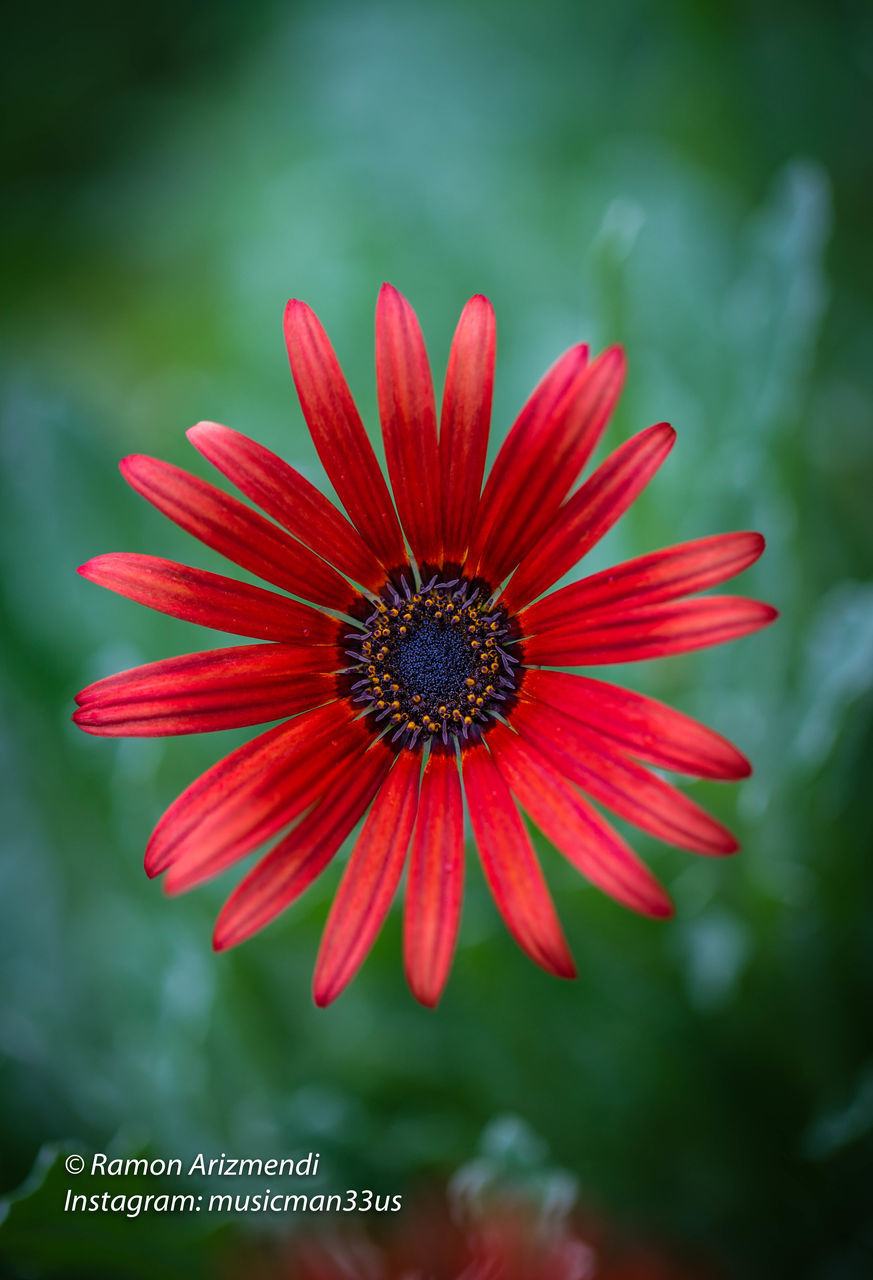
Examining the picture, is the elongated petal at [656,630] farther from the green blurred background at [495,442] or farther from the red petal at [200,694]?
the green blurred background at [495,442]

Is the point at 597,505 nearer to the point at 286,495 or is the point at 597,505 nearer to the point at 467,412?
the point at 467,412

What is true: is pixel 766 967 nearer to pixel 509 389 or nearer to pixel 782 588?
pixel 782 588

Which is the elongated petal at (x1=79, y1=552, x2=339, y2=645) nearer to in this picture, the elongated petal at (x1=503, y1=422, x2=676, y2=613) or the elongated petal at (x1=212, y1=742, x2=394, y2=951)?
the elongated petal at (x1=212, y1=742, x2=394, y2=951)

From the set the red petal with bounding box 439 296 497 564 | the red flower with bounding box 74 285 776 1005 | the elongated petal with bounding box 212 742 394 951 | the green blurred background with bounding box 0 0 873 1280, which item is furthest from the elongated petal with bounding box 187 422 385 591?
the green blurred background with bounding box 0 0 873 1280

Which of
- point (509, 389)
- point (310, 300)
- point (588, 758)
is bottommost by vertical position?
point (588, 758)

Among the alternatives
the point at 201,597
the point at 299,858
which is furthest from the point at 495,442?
the point at 299,858

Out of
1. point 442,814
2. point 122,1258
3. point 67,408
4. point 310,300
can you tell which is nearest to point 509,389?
point 310,300
